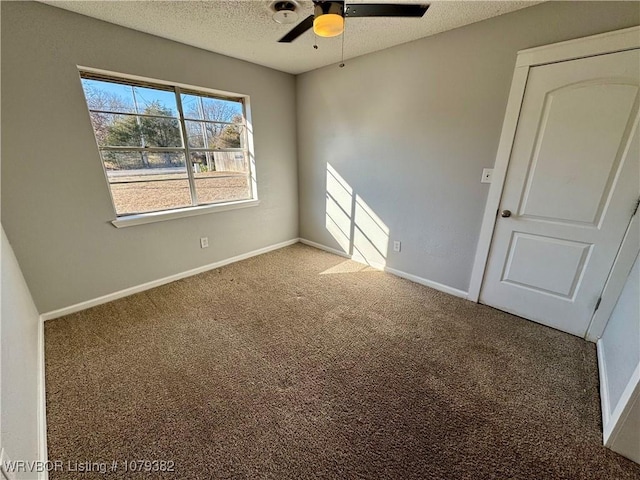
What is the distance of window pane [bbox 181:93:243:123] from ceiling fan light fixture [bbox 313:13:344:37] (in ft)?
6.49

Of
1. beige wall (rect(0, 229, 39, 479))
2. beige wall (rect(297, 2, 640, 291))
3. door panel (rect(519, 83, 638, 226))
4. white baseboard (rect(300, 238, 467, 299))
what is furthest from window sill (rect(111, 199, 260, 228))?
door panel (rect(519, 83, 638, 226))

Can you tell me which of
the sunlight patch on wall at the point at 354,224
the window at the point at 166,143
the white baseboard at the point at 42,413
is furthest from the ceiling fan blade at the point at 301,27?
the white baseboard at the point at 42,413

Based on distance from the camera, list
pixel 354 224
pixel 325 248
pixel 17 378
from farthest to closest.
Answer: pixel 325 248
pixel 354 224
pixel 17 378

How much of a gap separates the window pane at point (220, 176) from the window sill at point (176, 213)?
0.41 feet

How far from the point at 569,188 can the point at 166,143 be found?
3502mm

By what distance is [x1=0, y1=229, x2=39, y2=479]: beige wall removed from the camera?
37.2 inches

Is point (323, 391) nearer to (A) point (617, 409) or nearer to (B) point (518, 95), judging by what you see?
(A) point (617, 409)

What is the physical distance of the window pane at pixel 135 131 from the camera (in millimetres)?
2305

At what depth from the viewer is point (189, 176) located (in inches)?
114

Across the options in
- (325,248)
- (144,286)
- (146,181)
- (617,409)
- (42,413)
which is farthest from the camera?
(325,248)

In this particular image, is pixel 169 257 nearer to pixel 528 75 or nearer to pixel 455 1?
pixel 455 1

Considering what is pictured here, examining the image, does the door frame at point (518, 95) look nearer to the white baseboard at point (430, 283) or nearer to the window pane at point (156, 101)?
the white baseboard at point (430, 283)

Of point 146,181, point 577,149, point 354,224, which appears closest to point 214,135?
point 146,181

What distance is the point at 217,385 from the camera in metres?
1.63
